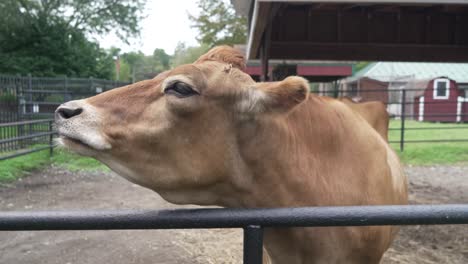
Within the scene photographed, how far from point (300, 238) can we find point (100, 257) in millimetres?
3138

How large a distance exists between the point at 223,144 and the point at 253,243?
2.29ft

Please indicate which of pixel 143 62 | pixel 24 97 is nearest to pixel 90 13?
pixel 24 97

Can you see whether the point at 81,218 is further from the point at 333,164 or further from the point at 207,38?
the point at 207,38

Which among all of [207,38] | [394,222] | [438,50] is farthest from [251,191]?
[207,38]

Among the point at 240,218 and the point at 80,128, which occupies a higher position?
the point at 80,128

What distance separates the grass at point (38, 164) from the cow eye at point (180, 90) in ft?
23.7

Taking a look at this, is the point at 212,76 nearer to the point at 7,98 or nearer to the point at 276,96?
the point at 276,96

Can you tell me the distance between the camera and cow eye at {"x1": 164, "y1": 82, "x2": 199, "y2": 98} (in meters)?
1.92

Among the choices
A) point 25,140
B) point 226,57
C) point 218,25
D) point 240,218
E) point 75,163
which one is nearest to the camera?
point 240,218

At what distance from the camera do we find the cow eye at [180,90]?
1922 mm

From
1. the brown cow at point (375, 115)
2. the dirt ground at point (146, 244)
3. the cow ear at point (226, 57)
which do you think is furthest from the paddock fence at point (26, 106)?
the cow ear at point (226, 57)

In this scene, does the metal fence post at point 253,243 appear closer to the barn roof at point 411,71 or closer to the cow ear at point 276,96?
the cow ear at point 276,96

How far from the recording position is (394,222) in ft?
4.49

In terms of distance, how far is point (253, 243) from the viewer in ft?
4.60
